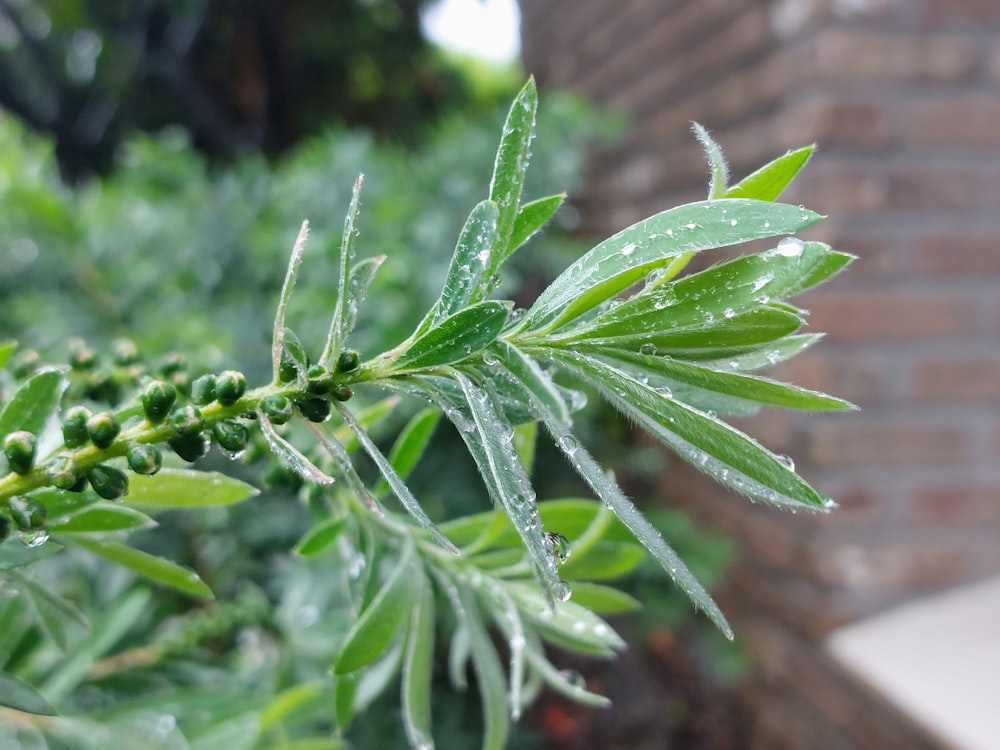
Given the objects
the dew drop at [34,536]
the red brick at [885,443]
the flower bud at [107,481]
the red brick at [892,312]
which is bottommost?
the red brick at [885,443]

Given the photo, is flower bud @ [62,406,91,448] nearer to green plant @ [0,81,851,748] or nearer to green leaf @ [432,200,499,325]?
green plant @ [0,81,851,748]

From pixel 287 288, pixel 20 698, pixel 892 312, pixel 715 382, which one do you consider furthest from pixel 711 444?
pixel 892 312

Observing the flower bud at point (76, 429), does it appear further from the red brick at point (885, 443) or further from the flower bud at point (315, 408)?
the red brick at point (885, 443)

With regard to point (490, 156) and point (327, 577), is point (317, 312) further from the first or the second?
point (490, 156)

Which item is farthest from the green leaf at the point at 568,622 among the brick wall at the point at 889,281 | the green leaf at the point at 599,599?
the brick wall at the point at 889,281

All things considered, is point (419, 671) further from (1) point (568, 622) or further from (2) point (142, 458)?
(2) point (142, 458)

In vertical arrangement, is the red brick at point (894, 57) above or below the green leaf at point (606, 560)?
above

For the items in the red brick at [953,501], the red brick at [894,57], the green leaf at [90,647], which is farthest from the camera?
the red brick at [953,501]

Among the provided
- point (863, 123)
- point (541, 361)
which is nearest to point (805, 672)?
point (863, 123)
